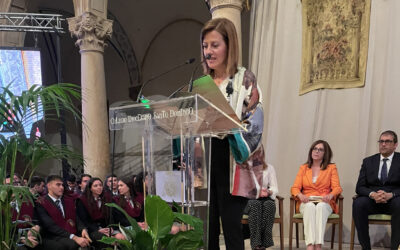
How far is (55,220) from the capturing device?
4914mm

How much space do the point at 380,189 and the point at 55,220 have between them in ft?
11.0

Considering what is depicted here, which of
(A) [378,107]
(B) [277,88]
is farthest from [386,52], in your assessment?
(B) [277,88]

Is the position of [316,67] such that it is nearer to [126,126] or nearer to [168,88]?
[126,126]

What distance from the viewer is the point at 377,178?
200 inches

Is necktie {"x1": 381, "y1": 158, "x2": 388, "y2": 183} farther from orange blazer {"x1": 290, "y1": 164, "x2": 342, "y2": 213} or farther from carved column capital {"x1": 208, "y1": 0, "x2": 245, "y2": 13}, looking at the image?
carved column capital {"x1": 208, "y1": 0, "x2": 245, "y2": 13}

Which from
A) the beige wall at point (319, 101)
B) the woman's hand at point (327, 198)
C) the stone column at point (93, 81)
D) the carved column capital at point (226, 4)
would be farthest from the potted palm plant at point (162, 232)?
the stone column at point (93, 81)

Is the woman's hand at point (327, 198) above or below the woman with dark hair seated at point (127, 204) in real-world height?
above

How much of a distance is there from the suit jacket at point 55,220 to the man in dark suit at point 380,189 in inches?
113

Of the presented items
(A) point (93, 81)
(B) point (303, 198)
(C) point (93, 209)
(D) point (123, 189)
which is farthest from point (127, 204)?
(A) point (93, 81)

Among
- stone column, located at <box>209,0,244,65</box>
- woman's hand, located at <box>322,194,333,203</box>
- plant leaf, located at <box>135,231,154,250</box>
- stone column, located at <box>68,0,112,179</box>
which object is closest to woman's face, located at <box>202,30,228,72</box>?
plant leaf, located at <box>135,231,154,250</box>

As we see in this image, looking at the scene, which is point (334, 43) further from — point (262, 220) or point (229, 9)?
point (262, 220)

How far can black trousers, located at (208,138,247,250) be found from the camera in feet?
6.82

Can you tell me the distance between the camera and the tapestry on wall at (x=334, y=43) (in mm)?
5840

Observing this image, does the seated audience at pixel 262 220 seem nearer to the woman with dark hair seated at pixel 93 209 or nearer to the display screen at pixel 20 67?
the woman with dark hair seated at pixel 93 209
